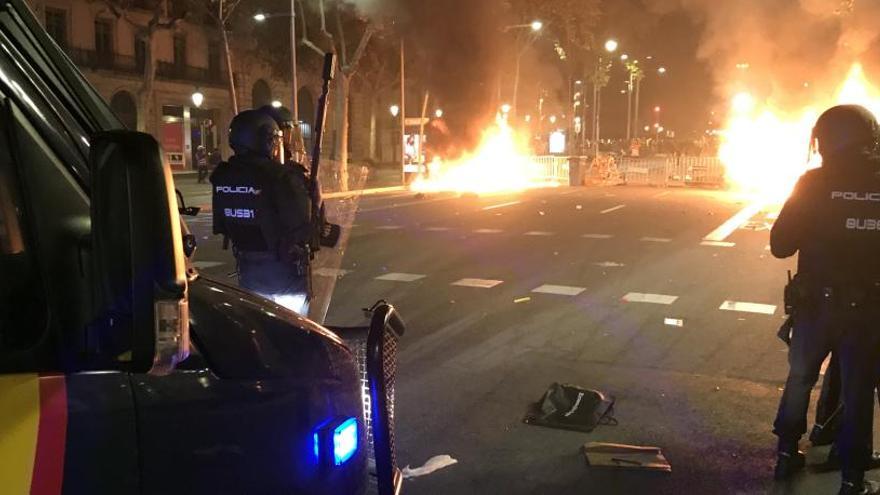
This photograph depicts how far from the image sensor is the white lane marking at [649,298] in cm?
751

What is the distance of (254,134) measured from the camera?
3740 millimetres

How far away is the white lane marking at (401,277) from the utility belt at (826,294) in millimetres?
5677

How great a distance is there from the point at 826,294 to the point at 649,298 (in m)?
4.54

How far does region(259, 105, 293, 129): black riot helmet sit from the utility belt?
258 cm

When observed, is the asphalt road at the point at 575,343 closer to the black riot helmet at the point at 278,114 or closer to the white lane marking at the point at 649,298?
the white lane marking at the point at 649,298

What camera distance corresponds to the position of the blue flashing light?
175 cm

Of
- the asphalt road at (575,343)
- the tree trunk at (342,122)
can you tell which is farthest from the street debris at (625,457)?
the tree trunk at (342,122)

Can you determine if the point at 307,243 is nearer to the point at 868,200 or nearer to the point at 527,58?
the point at 868,200

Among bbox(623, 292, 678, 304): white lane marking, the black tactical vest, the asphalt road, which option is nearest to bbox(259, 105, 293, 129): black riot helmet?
the black tactical vest

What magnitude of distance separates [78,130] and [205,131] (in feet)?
142

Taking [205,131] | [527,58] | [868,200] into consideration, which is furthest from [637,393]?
[205,131]

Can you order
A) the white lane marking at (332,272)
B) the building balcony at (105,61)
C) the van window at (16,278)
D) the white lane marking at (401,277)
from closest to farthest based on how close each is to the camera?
1. the van window at (16,278)
2. the white lane marking at (401,277)
3. the white lane marking at (332,272)
4. the building balcony at (105,61)

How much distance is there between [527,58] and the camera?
35.7 metres

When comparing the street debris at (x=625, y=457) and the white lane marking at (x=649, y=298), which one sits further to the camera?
the white lane marking at (x=649, y=298)
